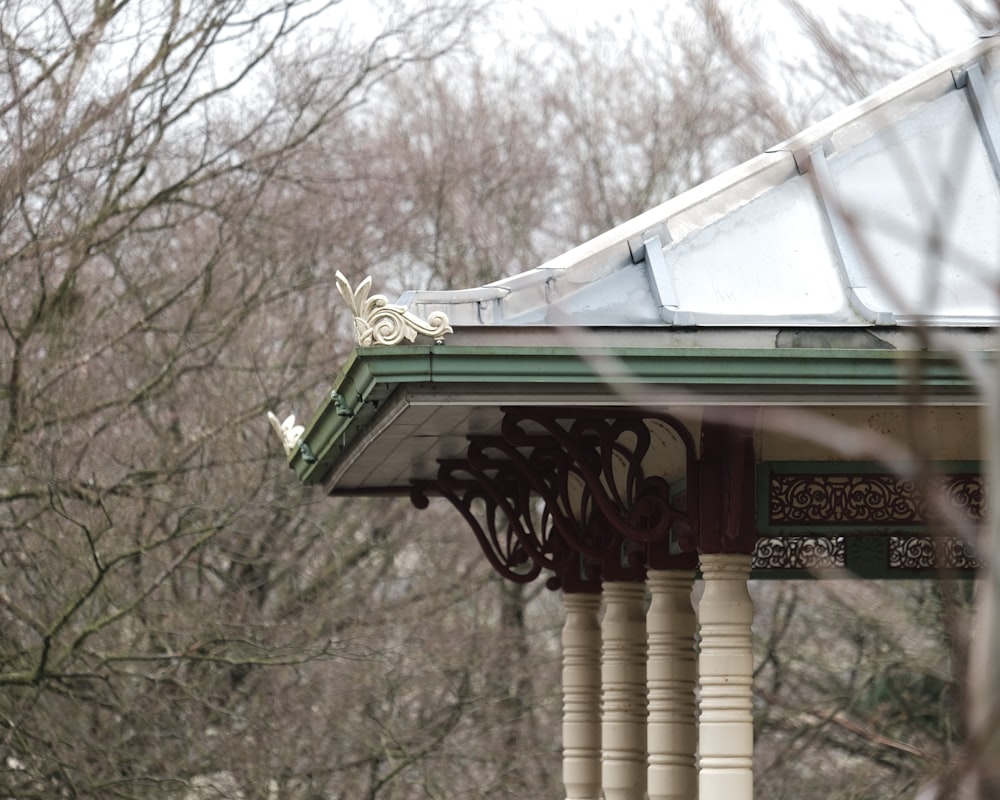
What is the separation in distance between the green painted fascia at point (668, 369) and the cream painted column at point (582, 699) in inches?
134

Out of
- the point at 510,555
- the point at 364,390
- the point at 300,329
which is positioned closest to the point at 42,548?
the point at 300,329

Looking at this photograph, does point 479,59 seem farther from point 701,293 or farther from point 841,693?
point 701,293

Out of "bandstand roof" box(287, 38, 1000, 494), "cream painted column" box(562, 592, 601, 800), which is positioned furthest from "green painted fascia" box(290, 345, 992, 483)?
"cream painted column" box(562, 592, 601, 800)

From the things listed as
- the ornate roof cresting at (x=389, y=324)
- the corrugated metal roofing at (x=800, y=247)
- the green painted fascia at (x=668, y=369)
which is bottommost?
the green painted fascia at (x=668, y=369)

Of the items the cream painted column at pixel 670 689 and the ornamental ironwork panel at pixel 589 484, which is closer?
the ornamental ironwork panel at pixel 589 484

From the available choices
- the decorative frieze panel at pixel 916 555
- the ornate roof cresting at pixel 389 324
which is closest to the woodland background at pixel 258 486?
the decorative frieze panel at pixel 916 555

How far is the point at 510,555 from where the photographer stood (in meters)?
8.30

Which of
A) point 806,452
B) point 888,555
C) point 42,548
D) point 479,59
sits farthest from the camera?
point 479,59

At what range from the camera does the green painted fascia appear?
528 cm

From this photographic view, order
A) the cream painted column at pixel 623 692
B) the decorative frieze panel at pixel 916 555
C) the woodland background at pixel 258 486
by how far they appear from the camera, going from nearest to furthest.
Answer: the cream painted column at pixel 623 692 < the decorative frieze panel at pixel 916 555 < the woodland background at pixel 258 486

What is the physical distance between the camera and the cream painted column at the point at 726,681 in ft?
19.5

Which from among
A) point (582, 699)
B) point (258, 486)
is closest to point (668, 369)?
point (582, 699)

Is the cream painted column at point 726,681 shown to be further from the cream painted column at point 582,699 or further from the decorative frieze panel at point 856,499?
the cream painted column at point 582,699

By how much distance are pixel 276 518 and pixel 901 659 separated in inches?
190
